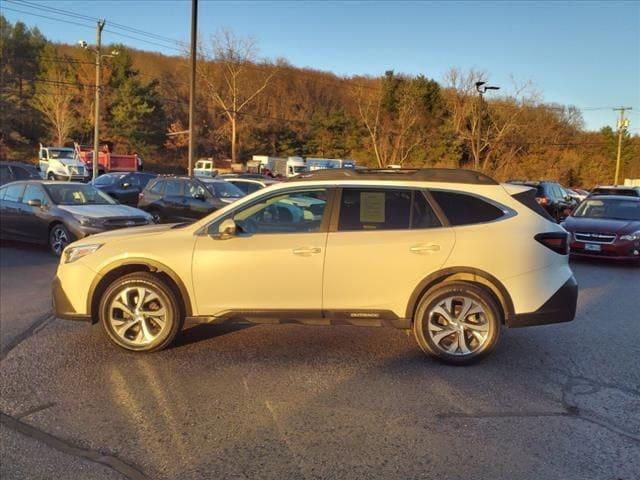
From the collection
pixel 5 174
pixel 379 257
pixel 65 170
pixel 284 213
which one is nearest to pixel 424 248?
pixel 379 257

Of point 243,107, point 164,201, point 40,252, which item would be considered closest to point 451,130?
point 243,107

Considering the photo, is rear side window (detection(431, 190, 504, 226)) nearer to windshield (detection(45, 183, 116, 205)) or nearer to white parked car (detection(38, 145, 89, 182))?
windshield (detection(45, 183, 116, 205))

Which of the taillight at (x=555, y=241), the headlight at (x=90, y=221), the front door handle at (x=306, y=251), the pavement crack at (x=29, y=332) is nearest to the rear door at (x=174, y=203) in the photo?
the headlight at (x=90, y=221)

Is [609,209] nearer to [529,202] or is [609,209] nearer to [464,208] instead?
[529,202]

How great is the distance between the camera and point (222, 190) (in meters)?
16.2

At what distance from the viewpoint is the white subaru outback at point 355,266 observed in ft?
16.7

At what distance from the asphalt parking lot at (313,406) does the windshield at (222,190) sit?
971 cm

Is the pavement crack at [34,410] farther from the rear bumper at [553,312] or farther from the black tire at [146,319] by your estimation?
the rear bumper at [553,312]

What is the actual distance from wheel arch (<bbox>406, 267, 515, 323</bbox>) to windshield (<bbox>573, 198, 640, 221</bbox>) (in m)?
8.97

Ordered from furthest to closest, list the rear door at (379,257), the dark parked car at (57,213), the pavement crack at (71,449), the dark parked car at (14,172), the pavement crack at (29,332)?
1. the dark parked car at (14,172)
2. the dark parked car at (57,213)
3. the pavement crack at (29,332)
4. the rear door at (379,257)
5. the pavement crack at (71,449)

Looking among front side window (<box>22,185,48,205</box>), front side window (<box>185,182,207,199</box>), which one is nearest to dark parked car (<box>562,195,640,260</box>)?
front side window (<box>185,182,207,199</box>)

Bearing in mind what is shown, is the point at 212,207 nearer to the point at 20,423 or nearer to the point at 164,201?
the point at 164,201

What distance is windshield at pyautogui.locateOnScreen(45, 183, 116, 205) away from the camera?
38.9 ft

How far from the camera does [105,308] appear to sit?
5.35 m
